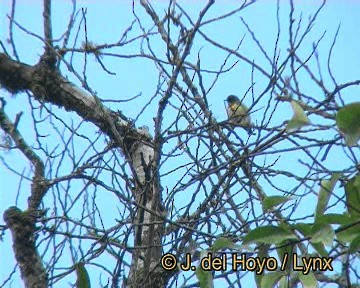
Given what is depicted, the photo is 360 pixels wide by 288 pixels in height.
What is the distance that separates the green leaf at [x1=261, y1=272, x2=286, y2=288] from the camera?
1501 millimetres

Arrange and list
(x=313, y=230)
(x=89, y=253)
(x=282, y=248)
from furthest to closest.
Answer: (x=89, y=253) < (x=282, y=248) < (x=313, y=230)

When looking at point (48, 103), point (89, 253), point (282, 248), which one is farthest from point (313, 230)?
point (48, 103)

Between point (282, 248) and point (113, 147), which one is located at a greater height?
point (113, 147)

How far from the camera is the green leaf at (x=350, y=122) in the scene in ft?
4.39

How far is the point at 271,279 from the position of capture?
1512 millimetres

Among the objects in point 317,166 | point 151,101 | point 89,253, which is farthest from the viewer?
point 151,101

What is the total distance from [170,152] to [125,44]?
0.70 meters

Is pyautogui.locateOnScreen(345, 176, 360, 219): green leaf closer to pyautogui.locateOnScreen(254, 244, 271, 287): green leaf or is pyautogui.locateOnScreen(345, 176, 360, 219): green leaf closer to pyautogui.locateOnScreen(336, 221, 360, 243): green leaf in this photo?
pyautogui.locateOnScreen(336, 221, 360, 243): green leaf

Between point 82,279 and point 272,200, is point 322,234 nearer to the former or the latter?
point 272,200

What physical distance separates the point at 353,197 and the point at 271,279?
24 centimetres

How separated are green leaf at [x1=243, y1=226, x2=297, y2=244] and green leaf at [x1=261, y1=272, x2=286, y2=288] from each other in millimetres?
107

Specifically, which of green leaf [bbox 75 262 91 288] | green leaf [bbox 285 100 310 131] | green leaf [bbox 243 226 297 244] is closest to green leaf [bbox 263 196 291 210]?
green leaf [bbox 243 226 297 244]

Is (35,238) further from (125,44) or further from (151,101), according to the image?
(125,44)

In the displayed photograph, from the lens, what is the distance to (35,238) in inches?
99.6
